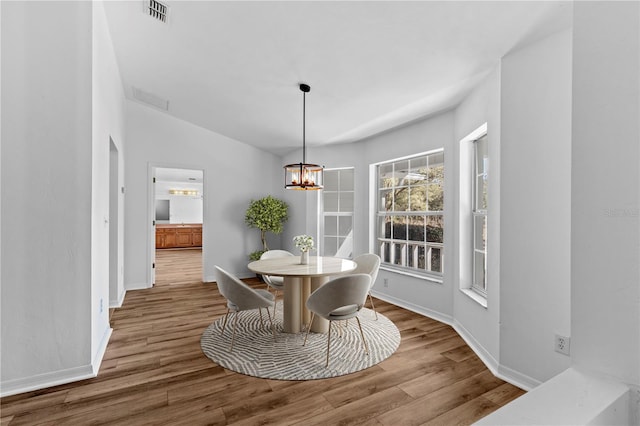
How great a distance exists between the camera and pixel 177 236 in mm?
10922

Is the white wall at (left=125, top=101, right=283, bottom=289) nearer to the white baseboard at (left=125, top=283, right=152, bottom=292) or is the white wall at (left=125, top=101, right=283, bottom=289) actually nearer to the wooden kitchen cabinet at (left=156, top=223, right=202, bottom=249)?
the white baseboard at (left=125, top=283, right=152, bottom=292)

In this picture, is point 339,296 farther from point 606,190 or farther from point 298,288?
point 606,190

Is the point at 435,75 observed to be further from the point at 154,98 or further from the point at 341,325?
the point at 154,98

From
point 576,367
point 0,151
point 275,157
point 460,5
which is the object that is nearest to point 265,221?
point 275,157

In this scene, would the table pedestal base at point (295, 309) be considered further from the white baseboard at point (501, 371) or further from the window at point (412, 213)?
the window at point (412, 213)

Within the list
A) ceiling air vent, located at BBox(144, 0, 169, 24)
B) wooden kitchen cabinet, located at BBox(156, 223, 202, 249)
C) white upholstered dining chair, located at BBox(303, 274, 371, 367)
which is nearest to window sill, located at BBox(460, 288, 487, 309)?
white upholstered dining chair, located at BBox(303, 274, 371, 367)

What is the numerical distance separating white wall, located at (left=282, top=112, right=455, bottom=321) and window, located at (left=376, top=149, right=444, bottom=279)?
0.53ft

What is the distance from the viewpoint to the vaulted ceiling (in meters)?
2.08

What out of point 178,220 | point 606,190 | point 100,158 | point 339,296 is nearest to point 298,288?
Answer: point 339,296

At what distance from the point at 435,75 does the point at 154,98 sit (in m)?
4.00

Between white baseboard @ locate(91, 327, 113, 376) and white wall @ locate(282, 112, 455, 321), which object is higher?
white wall @ locate(282, 112, 455, 321)

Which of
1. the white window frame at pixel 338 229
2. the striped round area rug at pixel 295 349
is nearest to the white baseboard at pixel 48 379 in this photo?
the striped round area rug at pixel 295 349

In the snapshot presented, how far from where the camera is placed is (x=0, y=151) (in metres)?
2.14

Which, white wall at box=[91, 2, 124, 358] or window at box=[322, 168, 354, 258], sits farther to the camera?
window at box=[322, 168, 354, 258]
